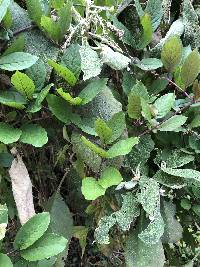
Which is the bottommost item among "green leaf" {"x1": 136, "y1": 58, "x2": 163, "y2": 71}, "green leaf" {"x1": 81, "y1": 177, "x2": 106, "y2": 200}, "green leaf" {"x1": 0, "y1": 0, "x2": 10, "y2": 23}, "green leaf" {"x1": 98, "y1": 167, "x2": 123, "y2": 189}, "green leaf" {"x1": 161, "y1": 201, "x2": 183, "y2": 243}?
"green leaf" {"x1": 161, "y1": 201, "x2": 183, "y2": 243}

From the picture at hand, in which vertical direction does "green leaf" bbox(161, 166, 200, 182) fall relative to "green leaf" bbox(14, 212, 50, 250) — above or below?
above

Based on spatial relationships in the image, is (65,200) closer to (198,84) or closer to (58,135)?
(58,135)

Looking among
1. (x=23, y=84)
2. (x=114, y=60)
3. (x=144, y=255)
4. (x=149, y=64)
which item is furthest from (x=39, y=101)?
(x=144, y=255)

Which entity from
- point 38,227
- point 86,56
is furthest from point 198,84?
point 38,227

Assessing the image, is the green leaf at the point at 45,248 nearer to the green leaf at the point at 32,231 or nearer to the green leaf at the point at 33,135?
the green leaf at the point at 32,231

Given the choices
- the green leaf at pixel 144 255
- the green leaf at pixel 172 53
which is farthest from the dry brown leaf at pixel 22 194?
the green leaf at pixel 172 53

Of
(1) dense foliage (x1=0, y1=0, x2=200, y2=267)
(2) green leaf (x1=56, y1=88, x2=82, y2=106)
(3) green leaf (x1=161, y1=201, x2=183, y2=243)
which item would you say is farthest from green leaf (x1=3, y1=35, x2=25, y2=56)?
(3) green leaf (x1=161, y1=201, x2=183, y2=243)

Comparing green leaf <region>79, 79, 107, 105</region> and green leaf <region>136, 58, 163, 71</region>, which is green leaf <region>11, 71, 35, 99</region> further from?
green leaf <region>136, 58, 163, 71</region>
